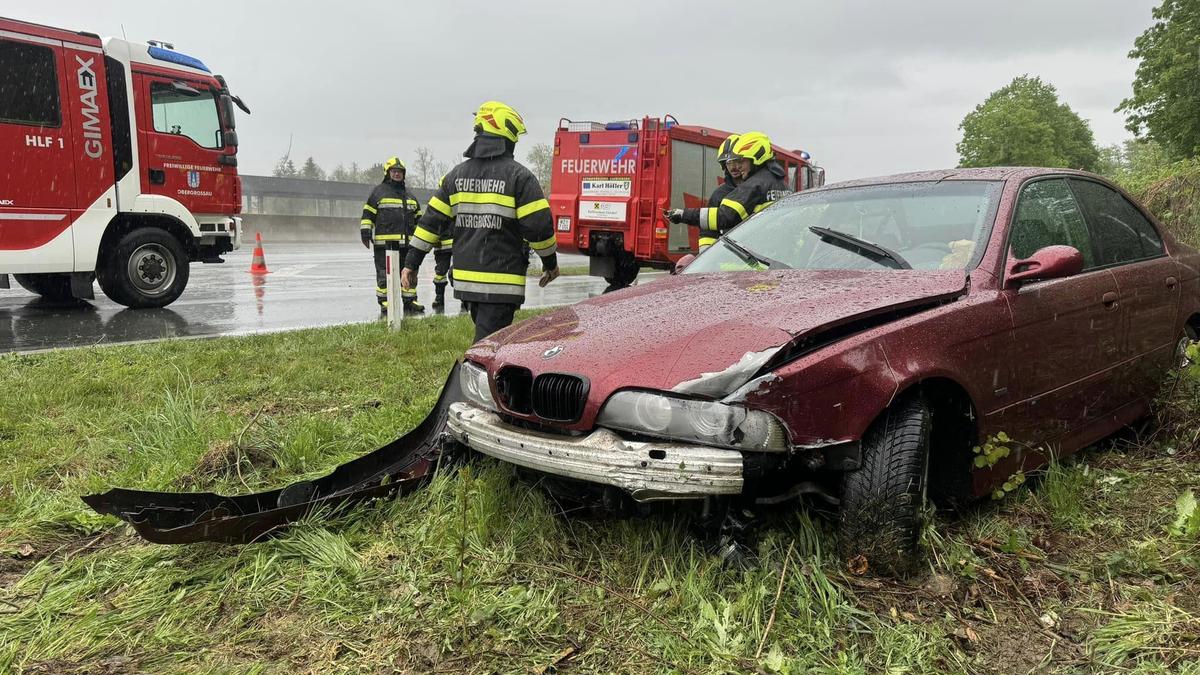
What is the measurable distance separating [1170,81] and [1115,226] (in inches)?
1328

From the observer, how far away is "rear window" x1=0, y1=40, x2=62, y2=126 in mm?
8297

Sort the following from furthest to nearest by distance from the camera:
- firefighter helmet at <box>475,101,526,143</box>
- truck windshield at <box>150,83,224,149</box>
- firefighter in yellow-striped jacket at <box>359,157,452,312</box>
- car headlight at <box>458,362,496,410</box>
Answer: truck windshield at <box>150,83,224,149</box>, firefighter in yellow-striped jacket at <box>359,157,452,312</box>, firefighter helmet at <box>475,101,526,143</box>, car headlight at <box>458,362,496,410</box>

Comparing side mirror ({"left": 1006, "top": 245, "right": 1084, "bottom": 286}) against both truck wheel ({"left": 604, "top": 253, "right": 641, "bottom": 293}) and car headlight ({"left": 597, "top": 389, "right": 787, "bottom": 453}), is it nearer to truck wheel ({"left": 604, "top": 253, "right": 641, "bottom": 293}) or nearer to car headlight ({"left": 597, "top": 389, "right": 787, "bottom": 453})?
car headlight ({"left": 597, "top": 389, "right": 787, "bottom": 453})

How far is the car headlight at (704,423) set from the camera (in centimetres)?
213

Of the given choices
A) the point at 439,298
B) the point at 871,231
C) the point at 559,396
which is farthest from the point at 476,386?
the point at 439,298

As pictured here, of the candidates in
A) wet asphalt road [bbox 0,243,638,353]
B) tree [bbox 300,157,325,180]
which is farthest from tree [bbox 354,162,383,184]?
wet asphalt road [bbox 0,243,638,353]

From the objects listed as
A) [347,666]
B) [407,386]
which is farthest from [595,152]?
[347,666]

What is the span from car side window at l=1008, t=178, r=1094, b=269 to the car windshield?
12 centimetres

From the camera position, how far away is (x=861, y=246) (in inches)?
127

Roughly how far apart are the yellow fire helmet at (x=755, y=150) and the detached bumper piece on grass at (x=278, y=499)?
3831 mm

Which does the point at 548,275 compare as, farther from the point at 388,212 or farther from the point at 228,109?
the point at 228,109

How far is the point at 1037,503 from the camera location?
118 inches

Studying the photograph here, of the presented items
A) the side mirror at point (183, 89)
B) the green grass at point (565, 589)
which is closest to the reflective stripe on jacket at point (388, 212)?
the side mirror at point (183, 89)

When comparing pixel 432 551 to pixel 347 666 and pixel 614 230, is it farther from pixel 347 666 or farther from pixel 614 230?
pixel 614 230
